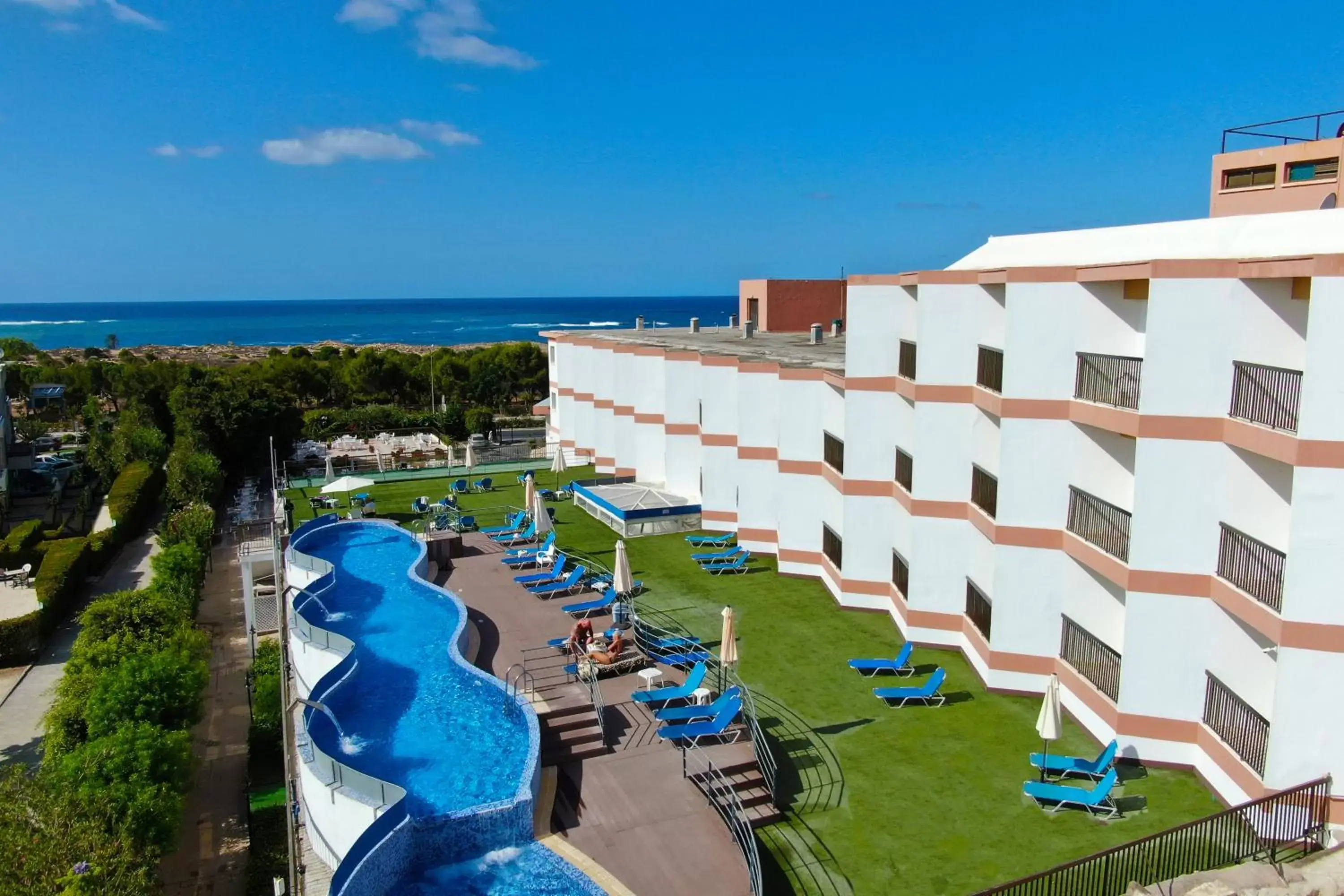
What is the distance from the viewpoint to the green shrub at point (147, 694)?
17.5m

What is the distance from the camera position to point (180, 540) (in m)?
33.0

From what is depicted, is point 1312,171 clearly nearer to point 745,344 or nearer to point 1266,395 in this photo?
point 1266,395

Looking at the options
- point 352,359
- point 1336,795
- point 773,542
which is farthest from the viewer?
point 352,359

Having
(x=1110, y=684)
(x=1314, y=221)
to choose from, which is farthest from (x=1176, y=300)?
(x=1110, y=684)

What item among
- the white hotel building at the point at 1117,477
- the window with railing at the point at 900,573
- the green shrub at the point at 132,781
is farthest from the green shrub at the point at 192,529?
the window with railing at the point at 900,573

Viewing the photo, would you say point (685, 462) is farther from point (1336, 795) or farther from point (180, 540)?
point (1336, 795)

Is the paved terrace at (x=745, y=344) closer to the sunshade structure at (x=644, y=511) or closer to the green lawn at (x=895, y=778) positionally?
the sunshade structure at (x=644, y=511)

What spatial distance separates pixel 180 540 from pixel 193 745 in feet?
41.5

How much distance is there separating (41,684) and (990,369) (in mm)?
27527

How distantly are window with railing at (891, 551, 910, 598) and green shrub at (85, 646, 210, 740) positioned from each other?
1630 centimetres

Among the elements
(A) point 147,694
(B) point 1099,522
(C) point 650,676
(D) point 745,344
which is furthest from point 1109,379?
(D) point 745,344

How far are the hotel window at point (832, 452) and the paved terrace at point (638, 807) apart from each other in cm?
865

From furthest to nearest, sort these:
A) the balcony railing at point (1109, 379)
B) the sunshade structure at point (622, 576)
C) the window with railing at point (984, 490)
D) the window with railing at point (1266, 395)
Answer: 1. the sunshade structure at point (622, 576)
2. the window with railing at point (984, 490)
3. the balcony railing at point (1109, 379)
4. the window with railing at point (1266, 395)

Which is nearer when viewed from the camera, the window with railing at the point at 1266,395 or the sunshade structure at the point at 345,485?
the window with railing at the point at 1266,395
